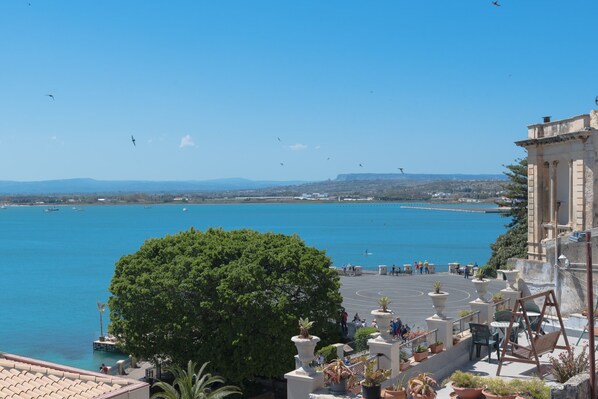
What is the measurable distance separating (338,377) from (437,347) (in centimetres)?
400

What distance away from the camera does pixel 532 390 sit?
38.0ft

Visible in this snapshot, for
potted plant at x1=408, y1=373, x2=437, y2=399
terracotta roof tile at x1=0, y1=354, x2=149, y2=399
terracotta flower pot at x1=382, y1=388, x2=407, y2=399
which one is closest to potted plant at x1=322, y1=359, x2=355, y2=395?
terracotta flower pot at x1=382, y1=388, x2=407, y2=399

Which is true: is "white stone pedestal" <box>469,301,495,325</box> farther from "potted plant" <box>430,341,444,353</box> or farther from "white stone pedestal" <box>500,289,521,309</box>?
"potted plant" <box>430,341,444,353</box>

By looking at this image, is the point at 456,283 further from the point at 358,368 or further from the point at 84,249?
the point at 84,249

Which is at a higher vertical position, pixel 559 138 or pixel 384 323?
pixel 559 138

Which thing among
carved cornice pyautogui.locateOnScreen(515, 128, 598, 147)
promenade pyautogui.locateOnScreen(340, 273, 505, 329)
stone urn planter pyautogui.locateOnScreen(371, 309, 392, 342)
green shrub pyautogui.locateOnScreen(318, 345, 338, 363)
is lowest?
promenade pyautogui.locateOnScreen(340, 273, 505, 329)

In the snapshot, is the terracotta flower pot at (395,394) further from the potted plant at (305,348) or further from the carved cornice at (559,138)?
the carved cornice at (559,138)

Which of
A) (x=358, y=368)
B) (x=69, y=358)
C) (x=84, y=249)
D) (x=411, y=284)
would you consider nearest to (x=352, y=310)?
(x=411, y=284)

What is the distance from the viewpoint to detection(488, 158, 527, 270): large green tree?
5638 centimetres

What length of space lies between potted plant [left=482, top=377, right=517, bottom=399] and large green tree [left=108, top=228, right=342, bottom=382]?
1535 centimetres

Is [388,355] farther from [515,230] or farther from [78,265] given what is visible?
[78,265]

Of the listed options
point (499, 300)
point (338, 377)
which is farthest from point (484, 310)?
point (338, 377)

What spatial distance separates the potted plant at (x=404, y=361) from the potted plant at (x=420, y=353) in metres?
0.19

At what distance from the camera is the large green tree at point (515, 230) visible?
56375 millimetres
